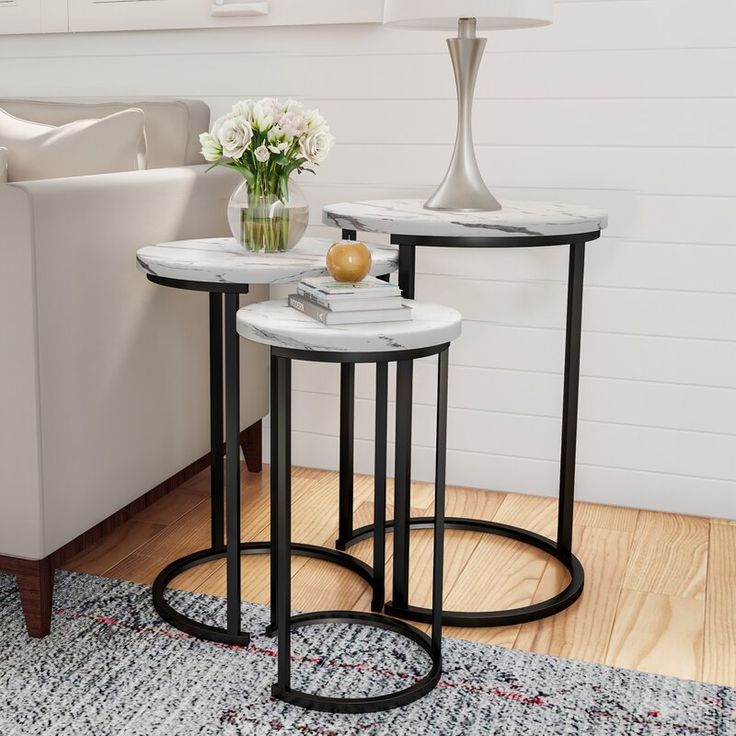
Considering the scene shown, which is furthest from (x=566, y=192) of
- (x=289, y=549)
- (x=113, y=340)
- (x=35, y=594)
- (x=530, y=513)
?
(x=35, y=594)

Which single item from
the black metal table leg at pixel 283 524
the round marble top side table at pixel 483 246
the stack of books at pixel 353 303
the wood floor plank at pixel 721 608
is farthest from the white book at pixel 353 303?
the wood floor plank at pixel 721 608

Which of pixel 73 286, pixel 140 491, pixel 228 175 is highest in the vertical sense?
pixel 228 175

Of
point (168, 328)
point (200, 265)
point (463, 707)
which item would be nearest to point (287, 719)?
point (463, 707)

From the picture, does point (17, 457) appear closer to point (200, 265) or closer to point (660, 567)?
point (200, 265)

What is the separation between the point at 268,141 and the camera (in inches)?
71.6

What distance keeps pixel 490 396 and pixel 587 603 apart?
71cm

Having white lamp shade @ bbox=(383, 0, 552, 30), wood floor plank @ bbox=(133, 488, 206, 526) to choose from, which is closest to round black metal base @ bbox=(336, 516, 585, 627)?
wood floor plank @ bbox=(133, 488, 206, 526)

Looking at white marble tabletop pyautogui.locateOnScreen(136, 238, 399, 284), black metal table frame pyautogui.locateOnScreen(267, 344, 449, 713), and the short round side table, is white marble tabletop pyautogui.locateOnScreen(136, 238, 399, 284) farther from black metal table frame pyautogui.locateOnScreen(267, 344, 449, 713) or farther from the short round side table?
black metal table frame pyautogui.locateOnScreen(267, 344, 449, 713)

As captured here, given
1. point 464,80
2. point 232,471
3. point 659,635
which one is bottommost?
point 659,635

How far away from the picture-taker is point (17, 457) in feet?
5.81

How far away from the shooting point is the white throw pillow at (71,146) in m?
2.11

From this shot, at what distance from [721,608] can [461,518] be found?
62 cm

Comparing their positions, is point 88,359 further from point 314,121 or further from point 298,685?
point 298,685

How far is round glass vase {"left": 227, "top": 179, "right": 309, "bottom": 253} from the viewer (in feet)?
6.19
